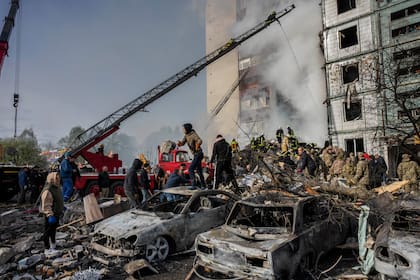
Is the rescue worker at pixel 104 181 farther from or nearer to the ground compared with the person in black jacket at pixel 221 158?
nearer to the ground

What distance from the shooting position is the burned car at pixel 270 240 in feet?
13.3

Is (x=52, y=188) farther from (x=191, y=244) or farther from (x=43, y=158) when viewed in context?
(x=43, y=158)

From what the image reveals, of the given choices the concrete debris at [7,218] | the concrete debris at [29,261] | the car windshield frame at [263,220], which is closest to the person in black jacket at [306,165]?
the car windshield frame at [263,220]

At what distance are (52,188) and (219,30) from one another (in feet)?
109

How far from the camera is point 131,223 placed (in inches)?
226

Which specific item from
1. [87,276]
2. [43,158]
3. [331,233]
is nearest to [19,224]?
[87,276]

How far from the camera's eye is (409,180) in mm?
8938

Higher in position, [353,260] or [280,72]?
[280,72]

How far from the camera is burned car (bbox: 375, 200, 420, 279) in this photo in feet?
10.9

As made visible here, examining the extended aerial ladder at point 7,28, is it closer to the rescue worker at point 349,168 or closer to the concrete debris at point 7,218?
the concrete debris at point 7,218

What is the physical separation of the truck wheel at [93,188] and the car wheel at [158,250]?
776 centimetres

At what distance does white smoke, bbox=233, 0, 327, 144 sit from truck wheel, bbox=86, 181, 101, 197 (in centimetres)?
1832

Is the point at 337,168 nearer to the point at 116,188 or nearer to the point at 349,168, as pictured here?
the point at 349,168

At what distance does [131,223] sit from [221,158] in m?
3.43
